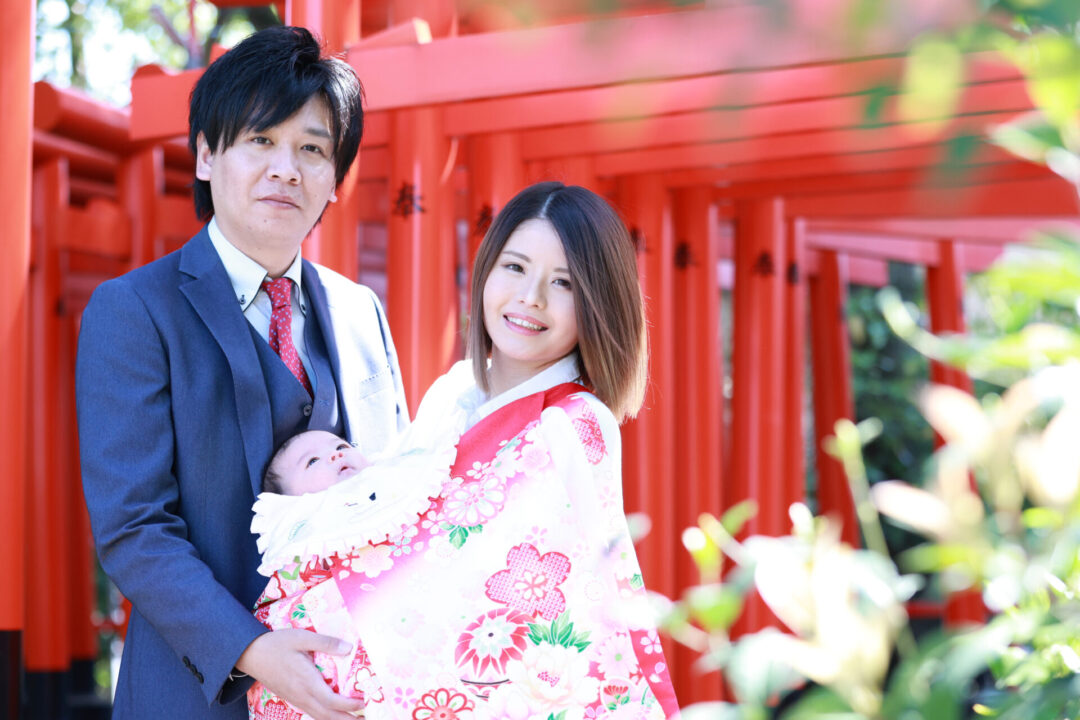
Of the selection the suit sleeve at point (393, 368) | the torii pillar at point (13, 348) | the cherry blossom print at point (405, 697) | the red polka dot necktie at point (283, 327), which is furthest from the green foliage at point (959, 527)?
the torii pillar at point (13, 348)

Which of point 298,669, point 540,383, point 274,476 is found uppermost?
point 540,383

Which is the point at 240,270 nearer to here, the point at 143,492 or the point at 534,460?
the point at 143,492

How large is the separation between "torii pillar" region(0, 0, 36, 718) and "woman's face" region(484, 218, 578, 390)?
1835mm

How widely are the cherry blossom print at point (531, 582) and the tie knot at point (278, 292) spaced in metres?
0.80

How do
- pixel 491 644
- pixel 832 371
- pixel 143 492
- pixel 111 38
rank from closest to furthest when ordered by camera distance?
pixel 491 644, pixel 143 492, pixel 832 371, pixel 111 38

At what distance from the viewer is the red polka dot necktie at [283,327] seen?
2432 millimetres

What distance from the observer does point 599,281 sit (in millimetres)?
2383

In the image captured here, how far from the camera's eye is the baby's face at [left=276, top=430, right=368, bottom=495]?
228cm

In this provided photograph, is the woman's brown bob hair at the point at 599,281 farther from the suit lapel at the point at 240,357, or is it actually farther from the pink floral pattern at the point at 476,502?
the suit lapel at the point at 240,357

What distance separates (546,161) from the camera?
4.88 meters

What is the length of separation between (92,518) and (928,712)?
6.39 ft

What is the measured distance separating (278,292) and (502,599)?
34.8 inches

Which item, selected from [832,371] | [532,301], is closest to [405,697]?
[532,301]

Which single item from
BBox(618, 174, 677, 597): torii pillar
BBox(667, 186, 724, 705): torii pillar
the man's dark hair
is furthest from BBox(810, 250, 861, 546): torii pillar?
the man's dark hair
